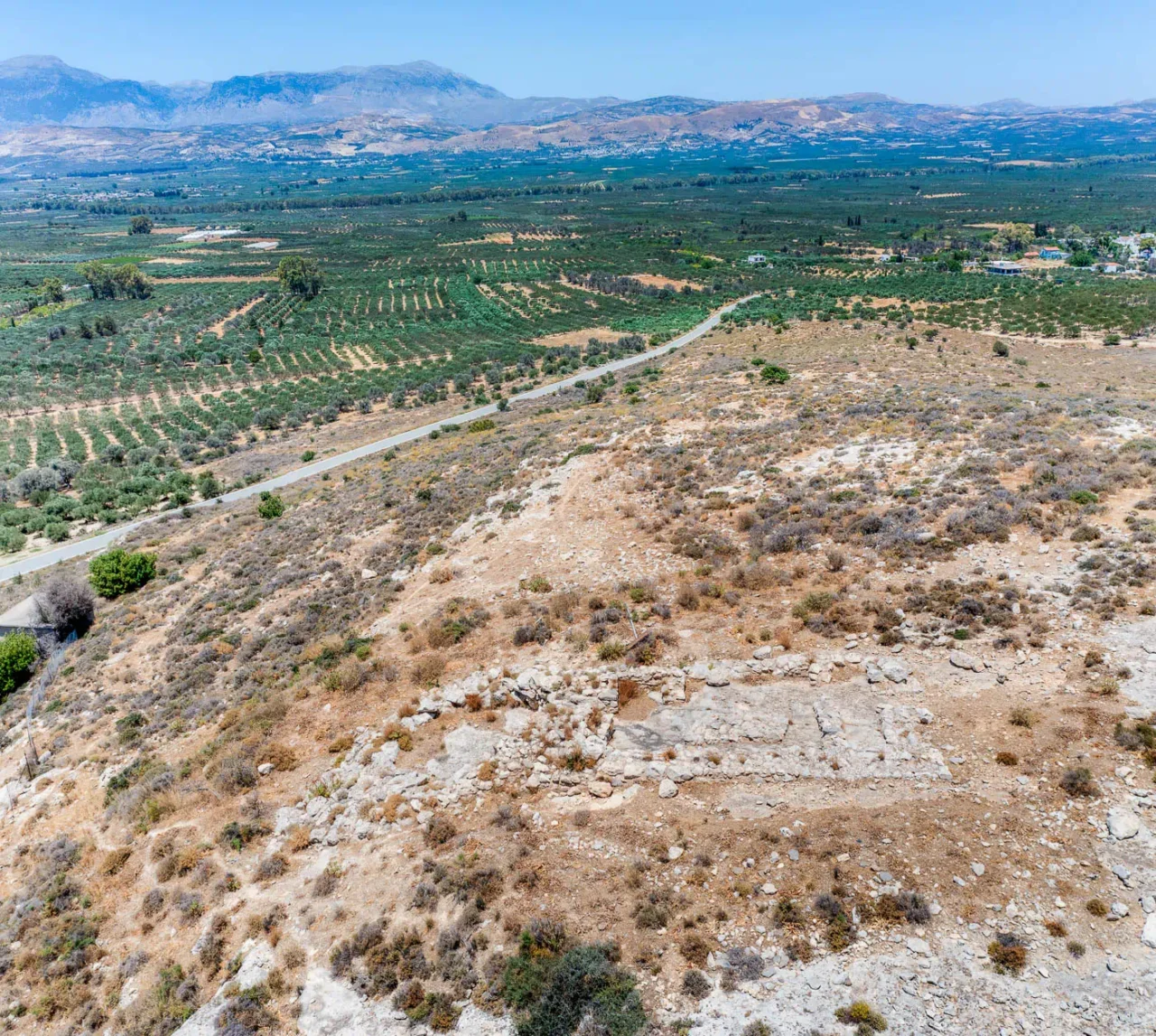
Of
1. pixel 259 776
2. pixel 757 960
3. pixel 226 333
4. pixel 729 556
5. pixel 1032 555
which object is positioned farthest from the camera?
pixel 226 333

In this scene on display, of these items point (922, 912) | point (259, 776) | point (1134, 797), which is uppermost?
point (1134, 797)

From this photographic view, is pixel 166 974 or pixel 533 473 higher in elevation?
pixel 533 473

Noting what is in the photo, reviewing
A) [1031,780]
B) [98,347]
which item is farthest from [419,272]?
[1031,780]

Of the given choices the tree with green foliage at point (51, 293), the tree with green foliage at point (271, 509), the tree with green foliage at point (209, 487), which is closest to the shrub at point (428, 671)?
the tree with green foliage at point (271, 509)

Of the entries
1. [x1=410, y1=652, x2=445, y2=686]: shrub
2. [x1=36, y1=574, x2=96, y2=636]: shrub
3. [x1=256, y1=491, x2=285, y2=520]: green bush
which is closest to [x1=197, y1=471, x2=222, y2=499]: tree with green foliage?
[x1=256, y1=491, x2=285, y2=520]: green bush

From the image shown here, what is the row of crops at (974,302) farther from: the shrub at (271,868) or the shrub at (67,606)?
the shrub at (271,868)

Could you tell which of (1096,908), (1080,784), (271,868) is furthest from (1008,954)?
(271,868)

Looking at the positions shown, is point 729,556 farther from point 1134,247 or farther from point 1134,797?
point 1134,247
